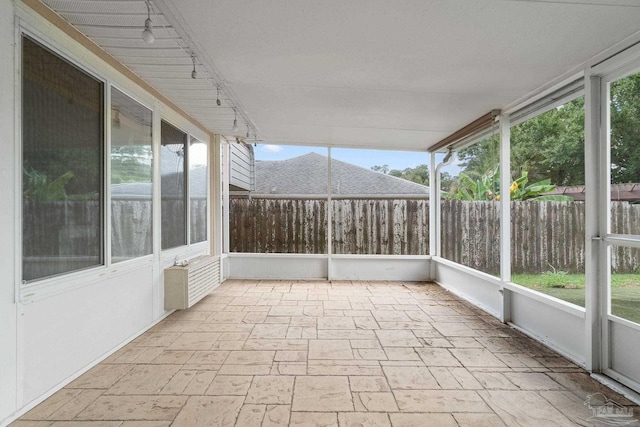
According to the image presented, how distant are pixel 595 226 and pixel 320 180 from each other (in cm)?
452

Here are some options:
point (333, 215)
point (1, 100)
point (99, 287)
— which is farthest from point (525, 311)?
point (1, 100)

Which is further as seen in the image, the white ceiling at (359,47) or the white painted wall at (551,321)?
the white painted wall at (551,321)

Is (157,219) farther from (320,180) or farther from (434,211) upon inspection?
(434,211)

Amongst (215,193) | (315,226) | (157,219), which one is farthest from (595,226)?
(215,193)

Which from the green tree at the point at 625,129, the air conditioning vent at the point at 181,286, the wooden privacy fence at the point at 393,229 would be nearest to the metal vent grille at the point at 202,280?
the air conditioning vent at the point at 181,286

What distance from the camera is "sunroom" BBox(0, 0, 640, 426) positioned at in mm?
1987

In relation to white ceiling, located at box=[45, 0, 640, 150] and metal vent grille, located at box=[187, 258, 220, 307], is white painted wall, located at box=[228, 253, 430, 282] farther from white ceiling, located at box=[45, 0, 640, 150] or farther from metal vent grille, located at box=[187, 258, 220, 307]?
white ceiling, located at box=[45, 0, 640, 150]

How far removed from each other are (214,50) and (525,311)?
3.84 meters

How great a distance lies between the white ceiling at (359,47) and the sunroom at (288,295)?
0.02 meters

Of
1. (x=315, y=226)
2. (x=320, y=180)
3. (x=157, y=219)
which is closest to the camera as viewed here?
(x=157, y=219)

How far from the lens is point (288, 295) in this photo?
15.7 ft

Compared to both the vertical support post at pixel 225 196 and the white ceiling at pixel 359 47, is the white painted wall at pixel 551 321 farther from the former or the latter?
the vertical support post at pixel 225 196

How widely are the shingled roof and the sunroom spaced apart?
1.89m

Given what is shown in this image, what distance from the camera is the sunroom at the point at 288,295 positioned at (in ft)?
6.52
